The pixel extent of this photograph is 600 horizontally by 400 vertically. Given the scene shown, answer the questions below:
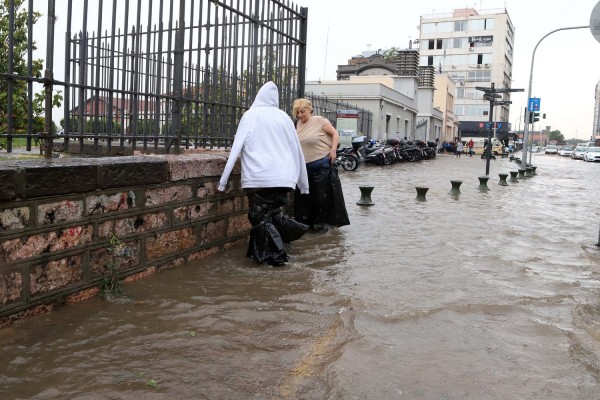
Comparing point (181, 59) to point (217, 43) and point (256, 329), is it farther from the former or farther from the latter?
point (256, 329)

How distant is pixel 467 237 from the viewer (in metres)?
7.04

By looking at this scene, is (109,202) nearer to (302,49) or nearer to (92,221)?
(92,221)

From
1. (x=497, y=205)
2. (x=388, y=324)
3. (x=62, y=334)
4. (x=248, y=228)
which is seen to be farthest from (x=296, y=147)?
(x=497, y=205)

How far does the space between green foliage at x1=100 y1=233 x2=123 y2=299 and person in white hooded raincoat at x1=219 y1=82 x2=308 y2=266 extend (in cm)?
119

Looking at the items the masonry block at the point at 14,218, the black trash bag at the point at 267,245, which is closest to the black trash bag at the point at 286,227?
the black trash bag at the point at 267,245

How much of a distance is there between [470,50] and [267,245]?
84820 millimetres

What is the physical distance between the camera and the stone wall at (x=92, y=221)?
Answer: 333cm

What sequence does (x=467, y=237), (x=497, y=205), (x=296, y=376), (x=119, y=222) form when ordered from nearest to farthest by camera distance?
(x=296, y=376)
(x=119, y=222)
(x=467, y=237)
(x=497, y=205)

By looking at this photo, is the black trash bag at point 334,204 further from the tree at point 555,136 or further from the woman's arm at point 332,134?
the tree at point 555,136

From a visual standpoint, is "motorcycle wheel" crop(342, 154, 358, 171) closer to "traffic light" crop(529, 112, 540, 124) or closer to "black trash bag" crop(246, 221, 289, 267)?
"traffic light" crop(529, 112, 540, 124)

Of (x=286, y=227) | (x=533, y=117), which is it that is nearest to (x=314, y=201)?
(x=286, y=227)

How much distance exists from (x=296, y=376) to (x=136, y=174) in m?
2.10

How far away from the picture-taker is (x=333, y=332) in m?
3.56

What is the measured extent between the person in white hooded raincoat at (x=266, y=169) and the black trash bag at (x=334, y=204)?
5.49ft
